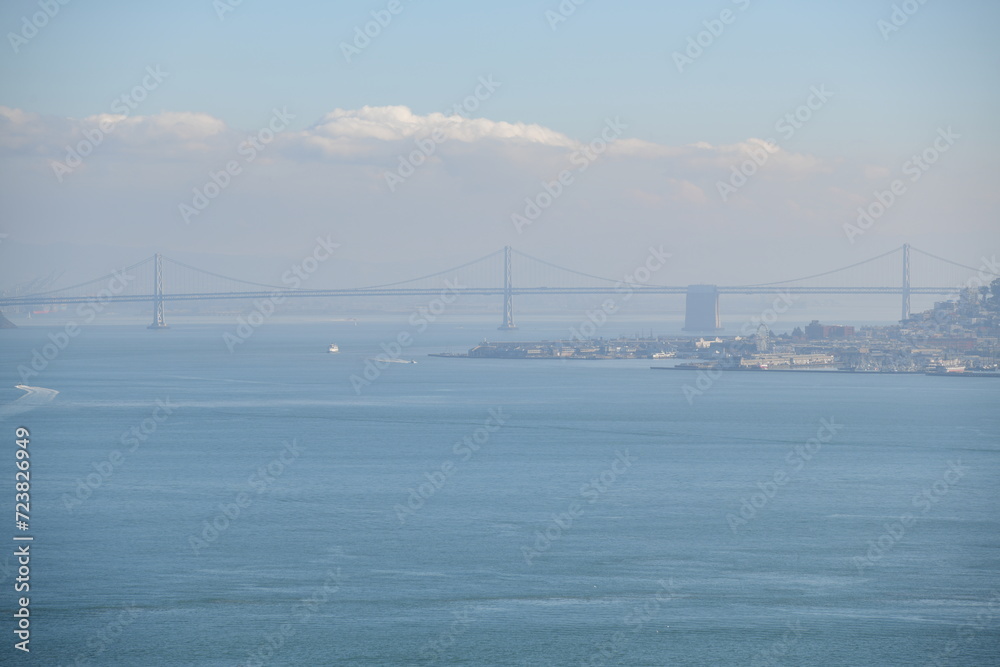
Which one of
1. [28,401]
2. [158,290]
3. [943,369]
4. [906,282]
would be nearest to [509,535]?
[28,401]

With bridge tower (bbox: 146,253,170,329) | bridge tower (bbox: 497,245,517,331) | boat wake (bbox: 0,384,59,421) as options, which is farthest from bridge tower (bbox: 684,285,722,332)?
boat wake (bbox: 0,384,59,421)

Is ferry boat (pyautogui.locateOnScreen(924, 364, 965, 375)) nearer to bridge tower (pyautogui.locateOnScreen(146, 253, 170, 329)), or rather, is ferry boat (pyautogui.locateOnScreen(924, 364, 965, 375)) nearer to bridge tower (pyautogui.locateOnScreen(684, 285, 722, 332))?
bridge tower (pyautogui.locateOnScreen(684, 285, 722, 332))

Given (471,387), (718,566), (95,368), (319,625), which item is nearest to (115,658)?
(319,625)

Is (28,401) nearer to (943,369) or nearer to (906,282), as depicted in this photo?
(943,369)

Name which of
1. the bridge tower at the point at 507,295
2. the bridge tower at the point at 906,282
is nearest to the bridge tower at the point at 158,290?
A: the bridge tower at the point at 507,295

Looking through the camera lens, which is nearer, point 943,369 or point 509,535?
point 509,535
